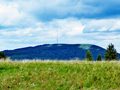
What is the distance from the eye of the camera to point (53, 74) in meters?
25.4

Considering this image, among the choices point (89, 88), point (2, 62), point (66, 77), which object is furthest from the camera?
point (2, 62)

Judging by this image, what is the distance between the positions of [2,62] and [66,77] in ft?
19.4

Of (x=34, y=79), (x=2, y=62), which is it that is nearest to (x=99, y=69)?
(x=34, y=79)

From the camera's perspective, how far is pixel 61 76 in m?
25.0

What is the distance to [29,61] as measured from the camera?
29.1 metres

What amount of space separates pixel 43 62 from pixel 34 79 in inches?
136

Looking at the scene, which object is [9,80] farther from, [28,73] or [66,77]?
[66,77]

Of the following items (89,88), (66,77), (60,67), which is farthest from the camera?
(60,67)

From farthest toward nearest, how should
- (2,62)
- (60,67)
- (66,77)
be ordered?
(2,62) < (60,67) < (66,77)

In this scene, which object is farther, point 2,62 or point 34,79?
point 2,62

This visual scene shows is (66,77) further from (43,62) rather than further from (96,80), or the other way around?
(43,62)

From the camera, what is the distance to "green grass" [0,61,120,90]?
23781mm

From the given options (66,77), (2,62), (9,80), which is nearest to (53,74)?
(66,77)

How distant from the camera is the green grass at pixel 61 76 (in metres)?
23.8
